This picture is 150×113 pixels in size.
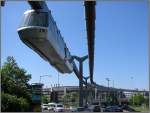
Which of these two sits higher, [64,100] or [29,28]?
[29,28]

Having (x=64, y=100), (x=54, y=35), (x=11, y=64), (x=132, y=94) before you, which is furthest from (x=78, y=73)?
(x=132, y=94)

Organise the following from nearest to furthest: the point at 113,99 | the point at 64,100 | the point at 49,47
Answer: the point at 49,47 < the point at 64,100 < the point at 113,99

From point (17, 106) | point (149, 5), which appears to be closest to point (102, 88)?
point (17, 106)

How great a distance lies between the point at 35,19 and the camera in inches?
398

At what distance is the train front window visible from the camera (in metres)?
9.70

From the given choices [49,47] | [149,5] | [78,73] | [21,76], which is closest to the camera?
[149,5]

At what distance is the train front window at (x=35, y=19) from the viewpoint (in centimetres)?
970

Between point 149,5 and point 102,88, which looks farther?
point 102,88

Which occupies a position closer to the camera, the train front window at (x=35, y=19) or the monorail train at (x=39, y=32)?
the train front window at (x=35, y=19)

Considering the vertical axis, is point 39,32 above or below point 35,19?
below

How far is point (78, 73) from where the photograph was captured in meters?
27.3

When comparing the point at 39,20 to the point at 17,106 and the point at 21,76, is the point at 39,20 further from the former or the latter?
the point at 21,76

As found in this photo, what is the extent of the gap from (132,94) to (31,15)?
4611cm

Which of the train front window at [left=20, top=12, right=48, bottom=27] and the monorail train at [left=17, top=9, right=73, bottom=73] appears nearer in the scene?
the train front window at [left=20, top=12, right=48, bottom=27]
